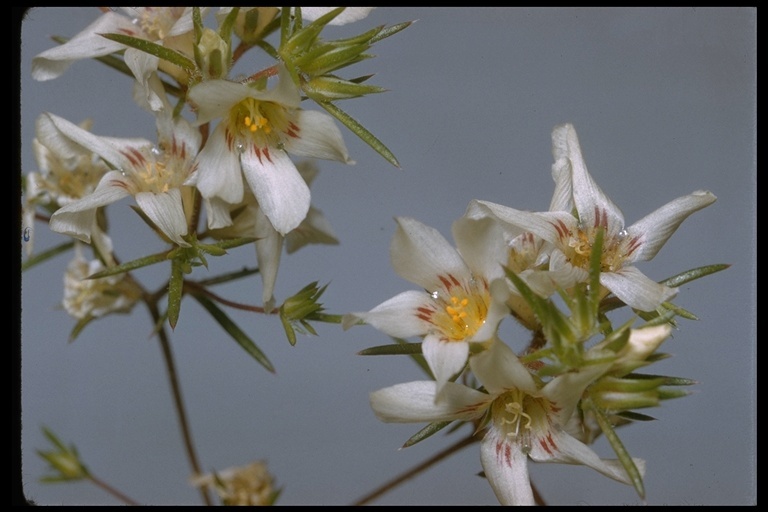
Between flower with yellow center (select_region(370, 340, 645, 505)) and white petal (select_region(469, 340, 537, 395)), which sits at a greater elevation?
white petal (select_region(469, 340, 537, 395))

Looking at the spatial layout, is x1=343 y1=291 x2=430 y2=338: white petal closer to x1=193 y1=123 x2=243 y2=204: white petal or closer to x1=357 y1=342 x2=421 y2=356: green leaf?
x1=357 y1=342 x2=421 y2=356: green leaf

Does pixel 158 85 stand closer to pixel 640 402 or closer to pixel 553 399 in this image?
pixel 553 399

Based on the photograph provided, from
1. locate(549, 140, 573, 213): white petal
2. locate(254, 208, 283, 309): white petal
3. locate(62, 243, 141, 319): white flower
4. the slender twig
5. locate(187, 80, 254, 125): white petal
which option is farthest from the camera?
locate(62, 243, 141, 319): white flower

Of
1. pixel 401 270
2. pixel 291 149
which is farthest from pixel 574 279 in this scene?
pixel 291 149

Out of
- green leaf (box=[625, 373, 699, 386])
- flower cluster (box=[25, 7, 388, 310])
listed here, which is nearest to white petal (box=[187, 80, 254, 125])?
flower cluster (box=[25, 7, 388, 310])

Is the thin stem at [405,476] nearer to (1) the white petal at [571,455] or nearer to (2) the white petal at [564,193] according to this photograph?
(1) the white petal at [571,455]

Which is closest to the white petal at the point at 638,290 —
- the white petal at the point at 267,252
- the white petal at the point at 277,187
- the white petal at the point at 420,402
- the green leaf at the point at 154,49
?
the white petal at the point at 420,402
